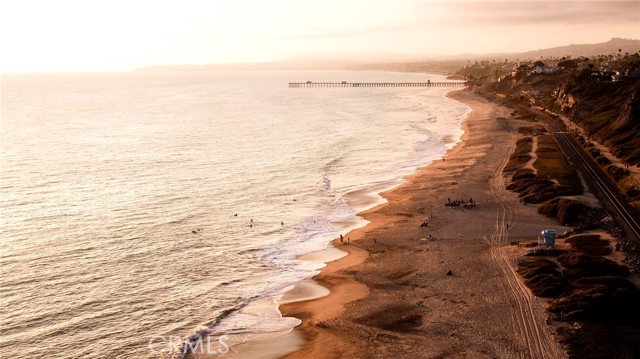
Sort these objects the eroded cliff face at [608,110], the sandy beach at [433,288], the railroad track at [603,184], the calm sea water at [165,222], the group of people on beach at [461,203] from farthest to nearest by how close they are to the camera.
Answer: the eroded cliff face at [608,110]
the group of people on beach at [461,203]
the railroad track at [603,184]
the calm sea water at [165,222]
the sandy beach at [433,288]

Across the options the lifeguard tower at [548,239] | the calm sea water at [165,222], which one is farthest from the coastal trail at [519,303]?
the calm sea water at [165,222]

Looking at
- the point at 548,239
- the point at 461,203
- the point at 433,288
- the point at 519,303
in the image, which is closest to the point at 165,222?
the point at 433,288

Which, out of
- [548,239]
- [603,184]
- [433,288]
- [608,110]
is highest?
[608,110]

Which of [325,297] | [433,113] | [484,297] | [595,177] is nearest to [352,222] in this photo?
[325,297]

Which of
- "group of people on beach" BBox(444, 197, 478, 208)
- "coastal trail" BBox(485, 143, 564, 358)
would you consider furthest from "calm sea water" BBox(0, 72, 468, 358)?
"coastal trail" BBox(485, 143, 564, 358)

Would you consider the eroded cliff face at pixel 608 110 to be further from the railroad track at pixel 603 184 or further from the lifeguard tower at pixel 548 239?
the lifeguard tower at pixel 548 239

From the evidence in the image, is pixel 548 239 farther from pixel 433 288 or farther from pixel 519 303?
pixel 433 288
